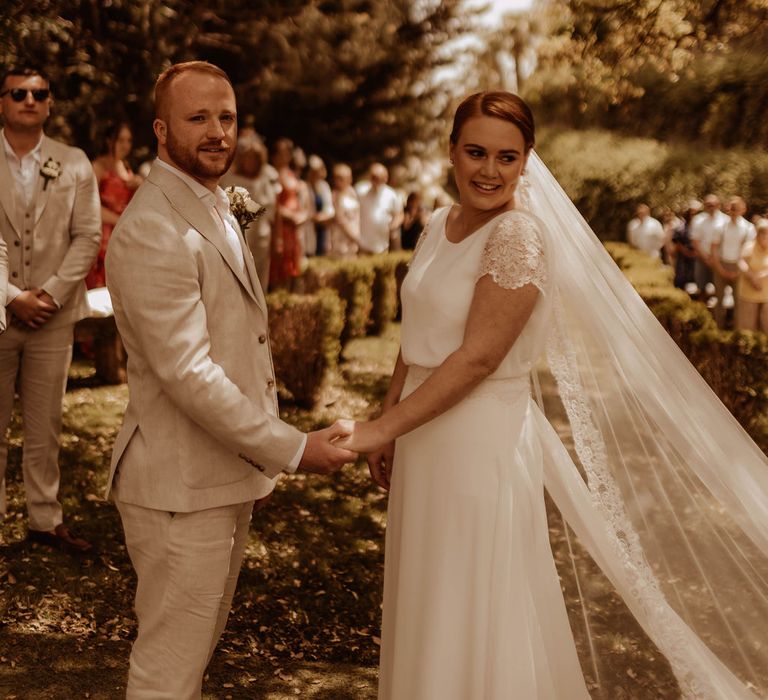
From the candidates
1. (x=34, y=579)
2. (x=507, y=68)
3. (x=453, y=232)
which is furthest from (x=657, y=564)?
(x=507, y=68)

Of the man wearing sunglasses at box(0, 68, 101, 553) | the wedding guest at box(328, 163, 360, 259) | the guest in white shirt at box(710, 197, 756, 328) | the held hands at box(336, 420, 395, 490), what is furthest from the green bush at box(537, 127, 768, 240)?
the held hands at box(336, 420, 395, 490)

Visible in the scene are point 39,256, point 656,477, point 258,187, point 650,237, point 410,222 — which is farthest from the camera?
point 650,237

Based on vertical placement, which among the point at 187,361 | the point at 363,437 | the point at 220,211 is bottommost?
the point at 363,437

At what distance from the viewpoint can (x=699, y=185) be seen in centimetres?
3269

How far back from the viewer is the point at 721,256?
16766mm

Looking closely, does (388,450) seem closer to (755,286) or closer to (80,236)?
(80,236)

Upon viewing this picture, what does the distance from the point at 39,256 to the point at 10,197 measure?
34 cm

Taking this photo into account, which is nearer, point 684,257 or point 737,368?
point 737,368

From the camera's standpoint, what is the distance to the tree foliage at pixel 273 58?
12.8 metres

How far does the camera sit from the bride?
3328mm

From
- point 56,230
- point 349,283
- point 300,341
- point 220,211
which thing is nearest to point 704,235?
point 349,283

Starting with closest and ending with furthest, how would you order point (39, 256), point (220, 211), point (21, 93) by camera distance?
point (220, 211)
point (21, 93)
point (39, 256)

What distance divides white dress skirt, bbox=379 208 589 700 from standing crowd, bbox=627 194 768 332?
1019 cm

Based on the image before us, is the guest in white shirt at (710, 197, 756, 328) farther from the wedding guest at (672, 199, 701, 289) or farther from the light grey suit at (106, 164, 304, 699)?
the light grey suit at (106, 164, 304, 699)
